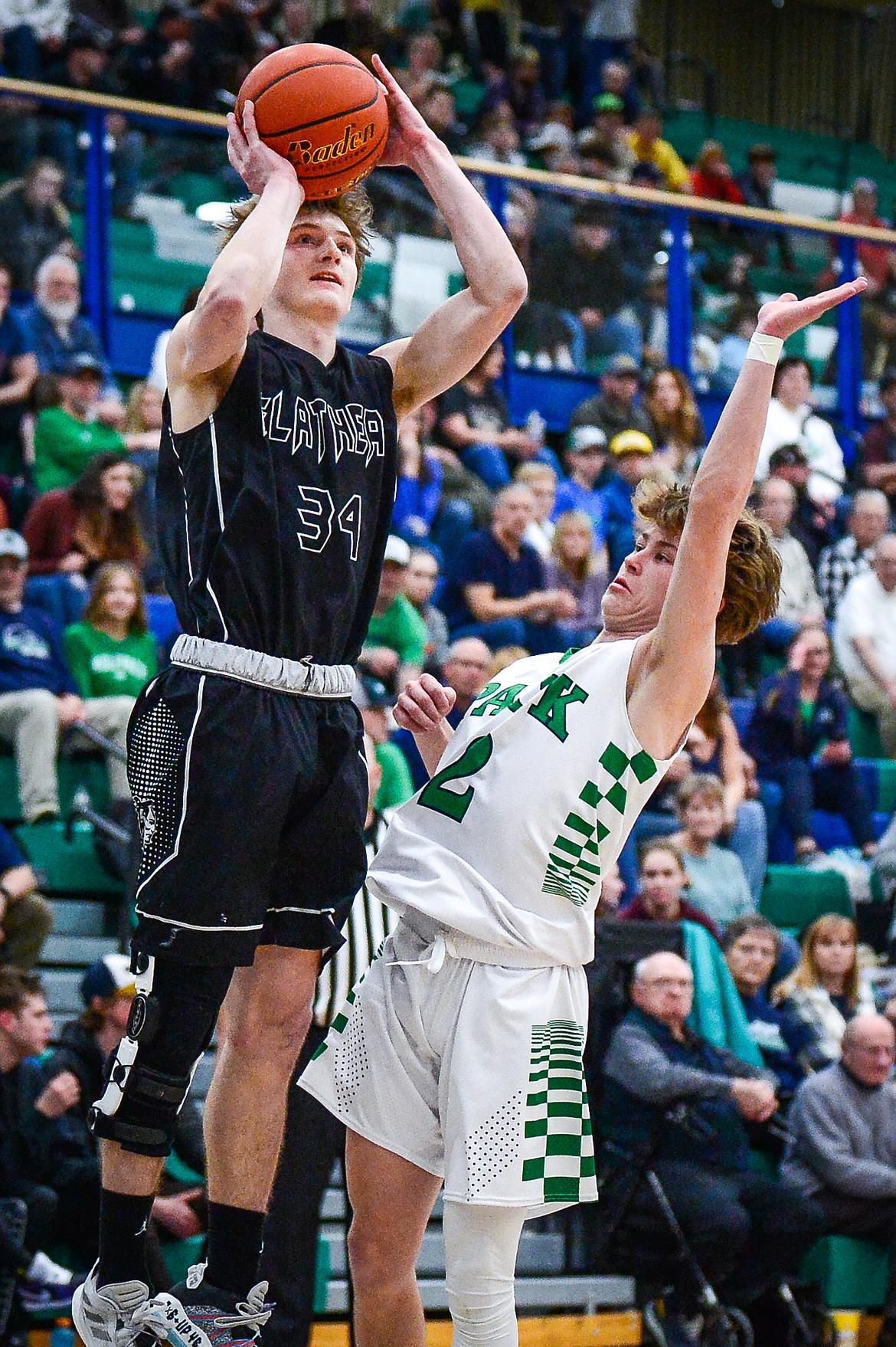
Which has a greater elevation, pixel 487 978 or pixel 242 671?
pixel 242 671

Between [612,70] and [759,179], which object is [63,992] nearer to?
[759,179]

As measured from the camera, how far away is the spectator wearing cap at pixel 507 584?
9.73 m

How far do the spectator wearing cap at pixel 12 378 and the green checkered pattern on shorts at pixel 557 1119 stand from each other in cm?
637

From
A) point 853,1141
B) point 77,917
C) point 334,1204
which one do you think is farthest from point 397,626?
point 853,1141

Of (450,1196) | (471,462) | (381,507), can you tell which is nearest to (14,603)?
(471,462)

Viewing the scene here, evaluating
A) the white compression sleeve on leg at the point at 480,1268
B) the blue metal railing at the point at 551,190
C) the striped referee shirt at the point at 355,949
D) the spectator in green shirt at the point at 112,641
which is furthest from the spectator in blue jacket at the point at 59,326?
the white compression sleeve on leg at the point at 480,1268

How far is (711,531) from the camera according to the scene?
3.58 metres

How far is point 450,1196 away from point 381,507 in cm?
143

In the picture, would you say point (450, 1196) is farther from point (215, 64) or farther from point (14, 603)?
point (215, 64)

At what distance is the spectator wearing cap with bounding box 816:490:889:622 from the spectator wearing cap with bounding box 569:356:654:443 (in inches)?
57.1

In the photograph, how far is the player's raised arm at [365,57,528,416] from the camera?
4.04m

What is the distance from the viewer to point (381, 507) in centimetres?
403

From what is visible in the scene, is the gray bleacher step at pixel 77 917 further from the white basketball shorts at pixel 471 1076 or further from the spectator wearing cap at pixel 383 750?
the white basketball shorts at pixel 471 1076

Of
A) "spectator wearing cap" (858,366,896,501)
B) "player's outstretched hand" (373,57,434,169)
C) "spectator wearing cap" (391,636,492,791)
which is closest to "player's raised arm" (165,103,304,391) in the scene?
"player's outstretched hand" (373,57,434,169)
